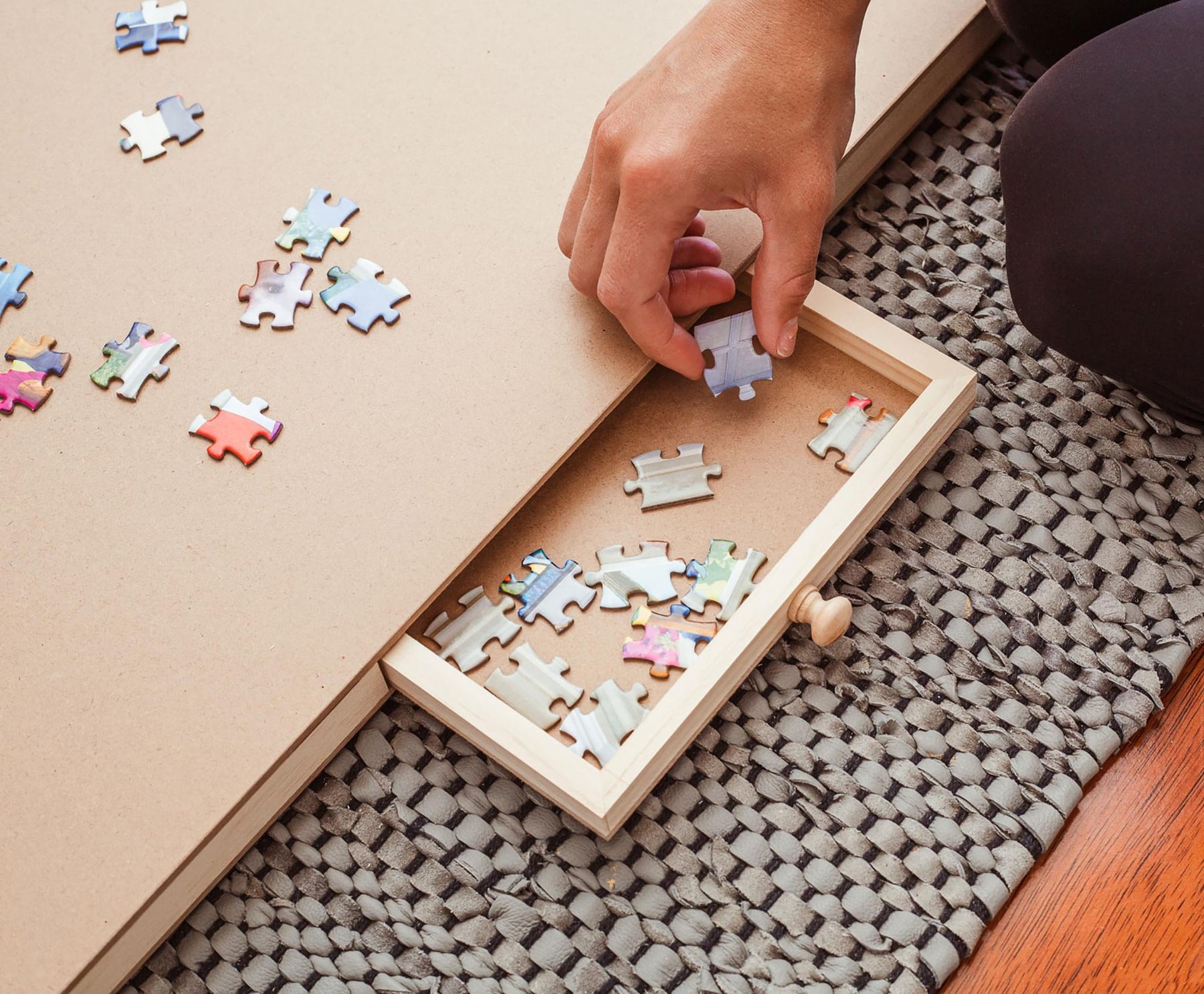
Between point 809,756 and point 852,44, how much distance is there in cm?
54

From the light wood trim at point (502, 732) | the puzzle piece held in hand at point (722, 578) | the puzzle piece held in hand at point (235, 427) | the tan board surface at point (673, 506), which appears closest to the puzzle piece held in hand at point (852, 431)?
the tan board surface at point (673, 506)

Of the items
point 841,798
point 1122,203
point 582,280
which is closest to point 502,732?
point 841,798

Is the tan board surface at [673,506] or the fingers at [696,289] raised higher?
the fingers at [696,289]

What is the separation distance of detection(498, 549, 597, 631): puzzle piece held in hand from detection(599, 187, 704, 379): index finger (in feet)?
0.62

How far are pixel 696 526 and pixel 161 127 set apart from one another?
0.62 metres

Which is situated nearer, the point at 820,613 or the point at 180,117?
the point at 820,613

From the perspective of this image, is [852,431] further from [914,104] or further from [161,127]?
[161,127]

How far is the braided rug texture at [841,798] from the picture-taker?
84 centimetres

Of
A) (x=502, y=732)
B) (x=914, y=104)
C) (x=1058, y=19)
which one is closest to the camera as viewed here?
(x=502, y=732)

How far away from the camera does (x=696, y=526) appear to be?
916mm

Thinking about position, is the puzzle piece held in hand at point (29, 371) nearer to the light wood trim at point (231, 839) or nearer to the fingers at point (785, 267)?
the light wood trim at point (231, 839)

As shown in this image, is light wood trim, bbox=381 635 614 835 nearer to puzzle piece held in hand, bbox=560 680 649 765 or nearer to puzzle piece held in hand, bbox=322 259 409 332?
puzzle piece held in hand, bbox=560 680 649 765

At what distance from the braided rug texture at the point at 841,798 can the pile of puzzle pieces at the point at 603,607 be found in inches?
3.1

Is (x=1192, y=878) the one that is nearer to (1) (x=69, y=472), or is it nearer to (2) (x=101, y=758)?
(2) (x=101, y=758)
